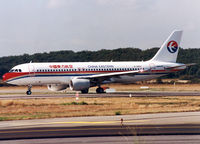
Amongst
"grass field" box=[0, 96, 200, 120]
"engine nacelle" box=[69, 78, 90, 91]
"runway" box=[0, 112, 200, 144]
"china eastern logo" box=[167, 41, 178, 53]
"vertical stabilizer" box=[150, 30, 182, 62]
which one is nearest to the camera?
"runway" box=[0, 112, 200, 144]

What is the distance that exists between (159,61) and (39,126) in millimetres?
36337

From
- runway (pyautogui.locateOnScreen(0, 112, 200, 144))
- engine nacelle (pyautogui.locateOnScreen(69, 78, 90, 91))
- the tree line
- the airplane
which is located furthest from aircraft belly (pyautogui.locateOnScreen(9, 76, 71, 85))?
the tree line

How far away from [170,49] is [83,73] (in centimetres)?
1378

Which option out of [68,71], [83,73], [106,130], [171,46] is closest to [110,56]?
[171,46]

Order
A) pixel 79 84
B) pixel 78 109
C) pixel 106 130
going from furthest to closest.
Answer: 1. pixel 79 84
2. pixel 78 109
3. pixel 106 130

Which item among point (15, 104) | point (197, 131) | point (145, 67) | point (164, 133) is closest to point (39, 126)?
point (164, 133)

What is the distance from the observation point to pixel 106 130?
1706cm

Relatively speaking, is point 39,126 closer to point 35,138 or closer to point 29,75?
point 35,138

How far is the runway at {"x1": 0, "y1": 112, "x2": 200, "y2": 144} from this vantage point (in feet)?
48.8

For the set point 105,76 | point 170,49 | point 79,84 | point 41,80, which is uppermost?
point 170,49

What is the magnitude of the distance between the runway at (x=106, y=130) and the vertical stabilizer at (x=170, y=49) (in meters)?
31.8

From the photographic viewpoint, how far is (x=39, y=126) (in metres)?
19.0

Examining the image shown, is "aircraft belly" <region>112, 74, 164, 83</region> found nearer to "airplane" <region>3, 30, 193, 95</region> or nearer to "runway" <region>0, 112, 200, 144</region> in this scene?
"airplane" <region>3, 30, 193, 95</region>

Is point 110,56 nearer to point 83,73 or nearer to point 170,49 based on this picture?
point 170,49
